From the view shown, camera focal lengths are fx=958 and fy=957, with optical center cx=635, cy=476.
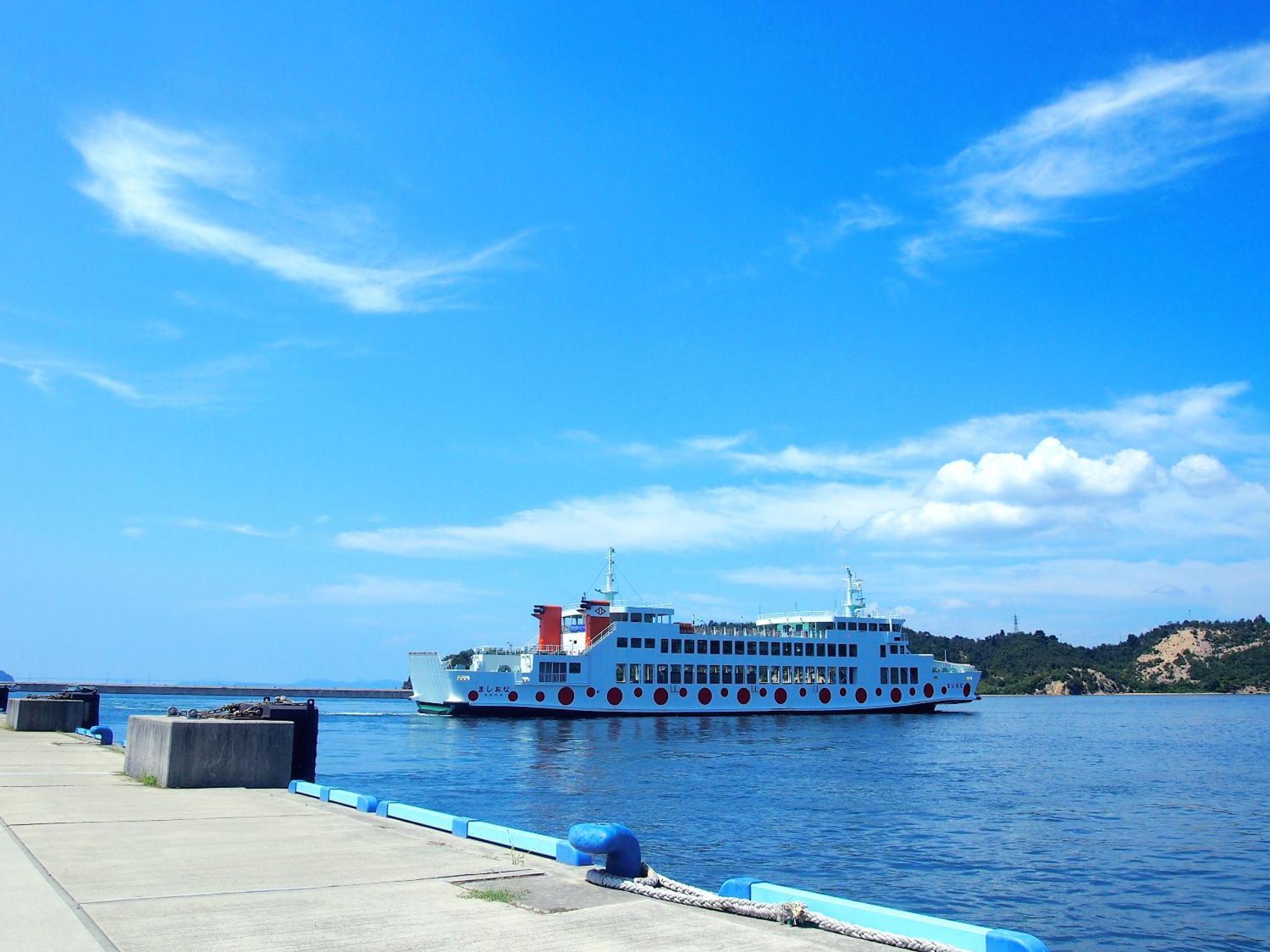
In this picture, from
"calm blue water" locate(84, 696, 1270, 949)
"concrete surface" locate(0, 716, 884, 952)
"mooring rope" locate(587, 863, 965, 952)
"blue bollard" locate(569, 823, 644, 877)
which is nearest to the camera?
"concrete surface" locate(0, 716, 884, 952)

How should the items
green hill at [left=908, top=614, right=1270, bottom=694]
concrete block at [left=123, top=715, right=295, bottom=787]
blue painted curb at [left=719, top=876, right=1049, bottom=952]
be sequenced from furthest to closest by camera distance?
1. green hill at [left=908, top=614, right=1270, bottom=694]
2. concrete block at [left=123, top=715, right=295, bottom=787]
3. blue painted curb at [left=719, top=876, right=1049, bottom=952]

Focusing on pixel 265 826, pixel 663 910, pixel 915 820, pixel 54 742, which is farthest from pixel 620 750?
pixel 663 910

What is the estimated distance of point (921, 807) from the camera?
23516 millimetres

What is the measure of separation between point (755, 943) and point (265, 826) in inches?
231

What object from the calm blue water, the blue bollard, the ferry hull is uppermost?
the blue bollard

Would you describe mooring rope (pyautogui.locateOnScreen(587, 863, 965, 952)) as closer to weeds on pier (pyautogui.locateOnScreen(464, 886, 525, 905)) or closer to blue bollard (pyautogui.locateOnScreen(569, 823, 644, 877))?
blue bollard (pyautogui.locateOnScreen(569, 823, 644, 877))

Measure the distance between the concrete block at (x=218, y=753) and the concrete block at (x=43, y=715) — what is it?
521 inches

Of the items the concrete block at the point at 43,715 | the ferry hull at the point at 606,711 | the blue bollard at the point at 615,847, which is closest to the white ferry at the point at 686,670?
the ferry hull at the point at 606,711

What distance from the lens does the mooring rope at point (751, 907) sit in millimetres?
5766

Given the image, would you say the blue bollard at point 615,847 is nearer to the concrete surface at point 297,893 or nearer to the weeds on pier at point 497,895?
the concrete surface at point 297,893

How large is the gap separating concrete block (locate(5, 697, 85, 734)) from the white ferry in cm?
3099

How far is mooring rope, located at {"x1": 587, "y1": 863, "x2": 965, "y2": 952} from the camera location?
577 cm

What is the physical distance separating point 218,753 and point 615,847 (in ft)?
23.6

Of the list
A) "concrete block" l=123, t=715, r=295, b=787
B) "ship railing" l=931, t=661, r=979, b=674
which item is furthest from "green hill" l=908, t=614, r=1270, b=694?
"concrete block" l=123, t=715, r=295, b=787
